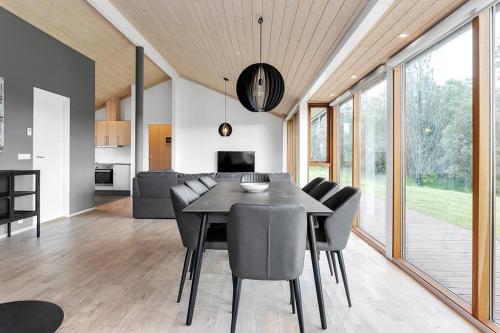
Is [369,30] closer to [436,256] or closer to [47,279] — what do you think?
[436,256]

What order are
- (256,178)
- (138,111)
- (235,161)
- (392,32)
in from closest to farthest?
1. (392,32)
2. (256,178)
3. (138,111)
4. (235,161)

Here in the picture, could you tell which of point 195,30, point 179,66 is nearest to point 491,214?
point 195,30

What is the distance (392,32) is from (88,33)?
496cm

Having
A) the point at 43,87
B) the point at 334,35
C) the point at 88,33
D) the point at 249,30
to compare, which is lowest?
the point at 43,87

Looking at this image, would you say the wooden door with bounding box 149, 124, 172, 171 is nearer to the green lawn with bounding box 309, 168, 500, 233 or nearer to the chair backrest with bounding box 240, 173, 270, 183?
the chair backrest with bounding box 240, 173, 270, 183

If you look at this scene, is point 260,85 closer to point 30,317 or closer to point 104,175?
point 30,317

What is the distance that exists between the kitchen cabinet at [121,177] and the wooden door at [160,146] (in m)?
1.19

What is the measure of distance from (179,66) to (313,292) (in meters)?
7.39

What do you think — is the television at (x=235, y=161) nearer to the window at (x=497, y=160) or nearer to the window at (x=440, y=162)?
the window at (x=440, y=162)

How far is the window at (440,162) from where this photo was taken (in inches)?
95.8

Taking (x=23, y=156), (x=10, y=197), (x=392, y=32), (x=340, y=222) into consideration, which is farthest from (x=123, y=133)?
(x=340, y=222)

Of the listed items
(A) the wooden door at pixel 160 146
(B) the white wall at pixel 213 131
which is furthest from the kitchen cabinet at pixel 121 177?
(B) the white wall at pixel 213 131

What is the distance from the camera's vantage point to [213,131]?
1030 centimetres

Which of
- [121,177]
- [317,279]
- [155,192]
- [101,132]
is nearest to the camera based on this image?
[317,279]
